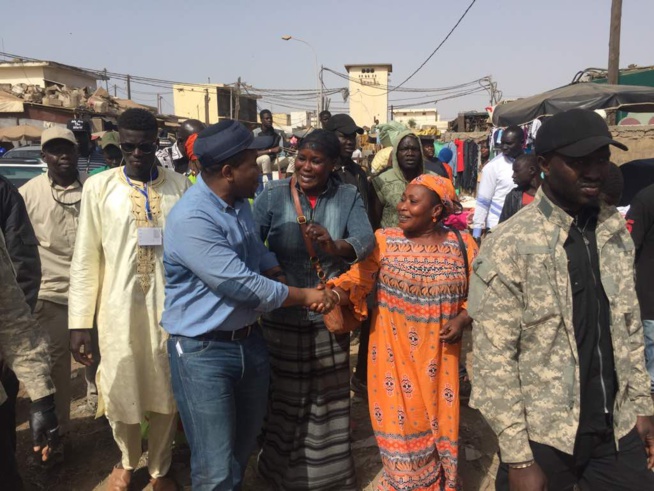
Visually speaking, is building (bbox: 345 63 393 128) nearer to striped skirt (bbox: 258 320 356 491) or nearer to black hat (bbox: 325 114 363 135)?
black hat (bbox: 325 114 363 135)

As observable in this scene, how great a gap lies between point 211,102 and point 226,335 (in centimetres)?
4113

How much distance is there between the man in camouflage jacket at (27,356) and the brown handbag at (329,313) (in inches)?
53.4

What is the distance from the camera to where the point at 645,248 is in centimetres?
335

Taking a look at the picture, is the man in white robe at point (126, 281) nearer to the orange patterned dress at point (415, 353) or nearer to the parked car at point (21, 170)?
the orange patterned dress at point (415, 353)

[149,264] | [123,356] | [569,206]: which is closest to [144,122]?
[149,264]

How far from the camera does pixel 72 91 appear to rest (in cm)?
2456

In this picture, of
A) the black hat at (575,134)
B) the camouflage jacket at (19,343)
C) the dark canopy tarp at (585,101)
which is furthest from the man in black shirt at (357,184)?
the dark canopy tarp at (585,101)

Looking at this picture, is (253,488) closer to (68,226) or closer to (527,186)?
(68,226)

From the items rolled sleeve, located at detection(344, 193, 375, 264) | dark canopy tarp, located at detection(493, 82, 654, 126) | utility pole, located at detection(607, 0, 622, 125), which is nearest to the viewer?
rolled sleeve, located at detection(344, 193, 375, 264)

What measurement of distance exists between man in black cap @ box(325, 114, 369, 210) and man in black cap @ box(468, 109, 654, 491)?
242 centimetres

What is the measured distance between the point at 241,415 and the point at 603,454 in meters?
1.60

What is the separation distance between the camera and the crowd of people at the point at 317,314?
188cm

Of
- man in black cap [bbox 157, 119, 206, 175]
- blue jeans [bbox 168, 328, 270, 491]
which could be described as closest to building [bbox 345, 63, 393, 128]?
man in black cap [bbox 157, 119, 206, 175]

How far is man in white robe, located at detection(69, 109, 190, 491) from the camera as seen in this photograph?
2.88m
